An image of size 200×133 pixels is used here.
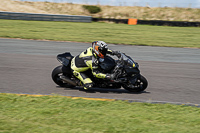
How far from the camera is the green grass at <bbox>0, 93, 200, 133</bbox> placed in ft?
15.5

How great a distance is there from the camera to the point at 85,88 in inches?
300

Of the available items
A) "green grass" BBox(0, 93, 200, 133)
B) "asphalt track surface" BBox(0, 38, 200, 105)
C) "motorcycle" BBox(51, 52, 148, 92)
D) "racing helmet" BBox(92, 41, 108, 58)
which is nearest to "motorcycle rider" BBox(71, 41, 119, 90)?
"racing helmet" BBox(92, 41, 108, 58)

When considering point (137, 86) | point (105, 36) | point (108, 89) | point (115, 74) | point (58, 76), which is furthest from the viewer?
point (105, 36)

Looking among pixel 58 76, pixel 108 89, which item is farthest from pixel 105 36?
pixel 58 76

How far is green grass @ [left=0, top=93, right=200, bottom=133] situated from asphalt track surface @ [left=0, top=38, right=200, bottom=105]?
1.00 metres

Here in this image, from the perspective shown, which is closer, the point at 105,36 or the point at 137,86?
the point at 137,86

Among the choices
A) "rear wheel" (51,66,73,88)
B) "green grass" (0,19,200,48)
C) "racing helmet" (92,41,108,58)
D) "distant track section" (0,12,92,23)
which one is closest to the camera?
"racing helmet" (92,41,108,58)

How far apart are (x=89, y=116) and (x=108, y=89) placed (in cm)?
284

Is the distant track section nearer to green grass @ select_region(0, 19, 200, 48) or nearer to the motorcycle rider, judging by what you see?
green grass @ select_region(0, 19, 200, 48)

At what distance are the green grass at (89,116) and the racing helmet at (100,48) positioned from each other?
58.7 inches

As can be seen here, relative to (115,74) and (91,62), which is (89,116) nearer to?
(115,74)

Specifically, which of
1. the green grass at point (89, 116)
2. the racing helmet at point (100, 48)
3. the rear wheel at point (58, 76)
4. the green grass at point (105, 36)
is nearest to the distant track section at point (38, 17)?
the green grass at point (105, 36)

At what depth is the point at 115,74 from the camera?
24.2ft

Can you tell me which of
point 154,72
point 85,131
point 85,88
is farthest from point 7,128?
point 154,72
